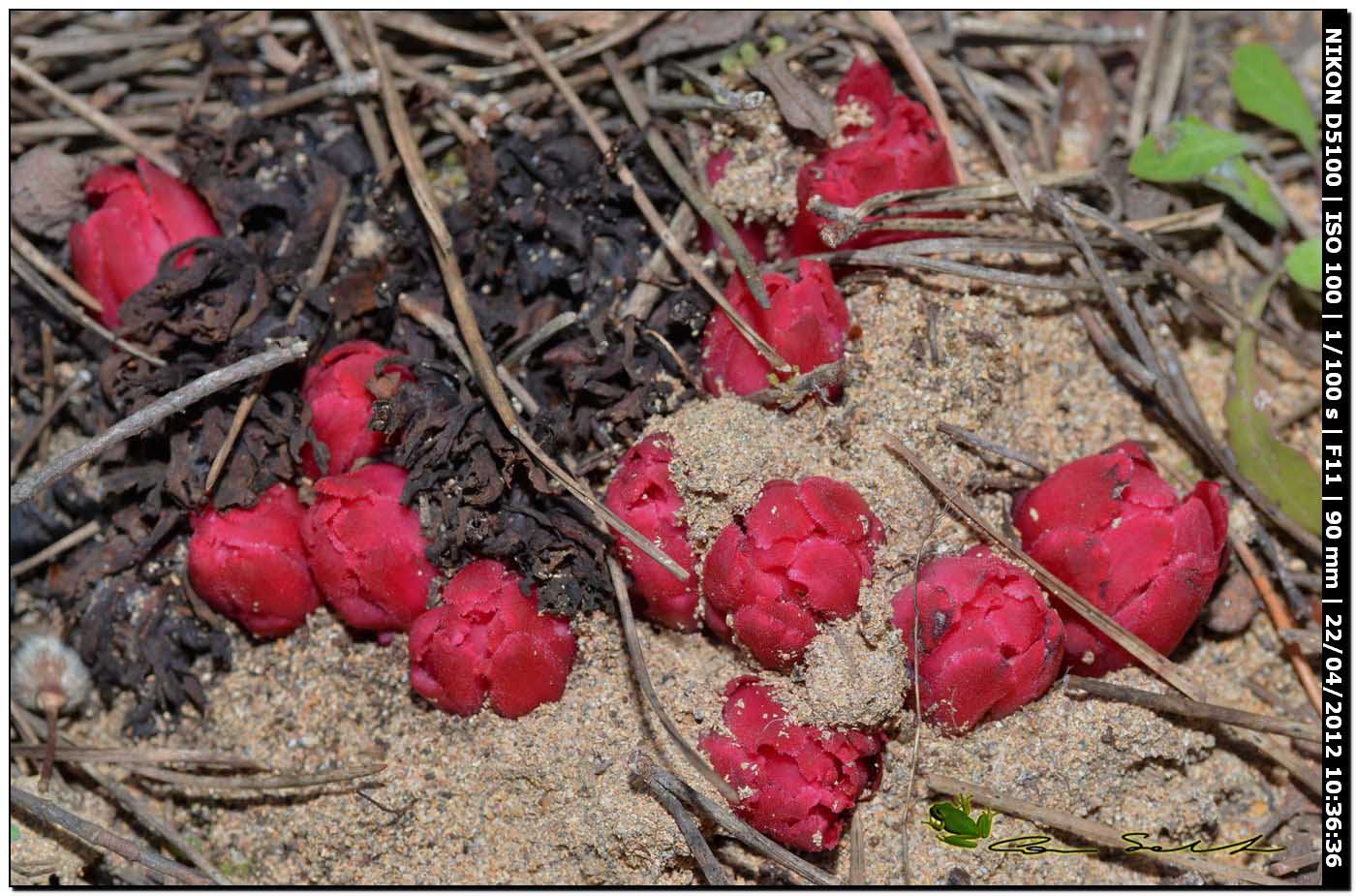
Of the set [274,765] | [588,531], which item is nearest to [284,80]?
[588,531]

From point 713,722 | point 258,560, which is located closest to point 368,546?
point 258,560

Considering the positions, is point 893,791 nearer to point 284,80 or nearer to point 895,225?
point 895,225

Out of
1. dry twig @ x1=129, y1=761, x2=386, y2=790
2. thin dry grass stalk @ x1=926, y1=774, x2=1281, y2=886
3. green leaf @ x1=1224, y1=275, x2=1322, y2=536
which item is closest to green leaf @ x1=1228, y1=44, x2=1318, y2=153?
green leaf @ x1=1224, y1=275, x2=1322, y2=536

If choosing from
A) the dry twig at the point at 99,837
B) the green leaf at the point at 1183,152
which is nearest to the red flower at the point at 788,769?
the dry twig at the point at 99,837

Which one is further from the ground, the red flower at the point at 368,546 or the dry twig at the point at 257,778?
the red flower at the point at 368,546

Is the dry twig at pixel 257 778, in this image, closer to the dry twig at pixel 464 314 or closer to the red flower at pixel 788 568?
the dry twig at pixel 464 314

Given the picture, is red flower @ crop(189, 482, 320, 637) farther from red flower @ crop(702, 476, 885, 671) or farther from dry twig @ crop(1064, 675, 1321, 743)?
dry twig @ crop(1064, 675, 1321, 743)

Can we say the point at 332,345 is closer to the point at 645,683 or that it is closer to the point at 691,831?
the point at 645,683
